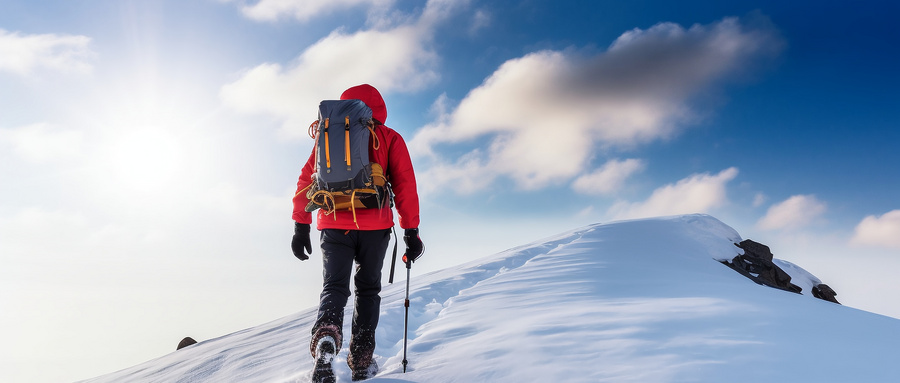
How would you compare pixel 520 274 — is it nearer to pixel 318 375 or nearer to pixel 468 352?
pixel 468 352

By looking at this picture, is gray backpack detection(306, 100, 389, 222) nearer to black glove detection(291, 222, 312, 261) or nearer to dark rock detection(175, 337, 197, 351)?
black glove detection(291, 222, 312, 261)

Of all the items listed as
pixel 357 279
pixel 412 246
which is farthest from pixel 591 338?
pixel 357 279

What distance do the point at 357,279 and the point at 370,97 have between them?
1.47 meters

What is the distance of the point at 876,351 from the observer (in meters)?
2.76

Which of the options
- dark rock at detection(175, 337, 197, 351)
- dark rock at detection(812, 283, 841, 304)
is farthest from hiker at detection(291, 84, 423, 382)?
dark rock at detection(812, 283, 841, 304)

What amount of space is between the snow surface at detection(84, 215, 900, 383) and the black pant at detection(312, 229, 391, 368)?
0.30 metres

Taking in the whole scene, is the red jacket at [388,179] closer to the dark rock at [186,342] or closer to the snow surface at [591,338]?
the snow surface at [591,338]

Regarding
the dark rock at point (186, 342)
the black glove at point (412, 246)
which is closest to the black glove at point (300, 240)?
the black glove at point (412, 246)

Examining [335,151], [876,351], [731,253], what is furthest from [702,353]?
[731,253]

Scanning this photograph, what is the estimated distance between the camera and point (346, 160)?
3.37 metres

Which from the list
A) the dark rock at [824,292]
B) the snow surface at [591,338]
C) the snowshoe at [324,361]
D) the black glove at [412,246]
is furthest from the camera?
the dark rock at [824,292]

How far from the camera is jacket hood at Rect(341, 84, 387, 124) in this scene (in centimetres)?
371

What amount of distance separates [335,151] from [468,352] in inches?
70.1

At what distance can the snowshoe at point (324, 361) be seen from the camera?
10.2ft
